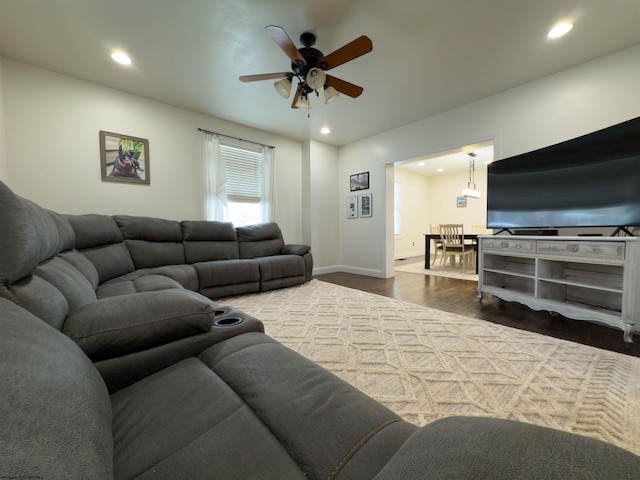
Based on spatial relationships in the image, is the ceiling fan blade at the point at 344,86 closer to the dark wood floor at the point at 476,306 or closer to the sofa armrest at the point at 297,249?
the sofa armrest at the point at 297,249

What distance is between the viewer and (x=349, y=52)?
1.96 metres

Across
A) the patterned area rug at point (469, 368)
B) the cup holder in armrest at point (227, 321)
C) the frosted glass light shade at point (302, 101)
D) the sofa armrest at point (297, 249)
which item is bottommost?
the patterned area rug at point (469, 368)

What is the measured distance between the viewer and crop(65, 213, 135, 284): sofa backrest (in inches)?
86.6

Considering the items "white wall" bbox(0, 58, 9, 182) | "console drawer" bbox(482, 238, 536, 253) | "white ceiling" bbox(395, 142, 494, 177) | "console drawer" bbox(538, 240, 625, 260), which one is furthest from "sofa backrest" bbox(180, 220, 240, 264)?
"white ceiling" bbox(395, 142, 494, 177)

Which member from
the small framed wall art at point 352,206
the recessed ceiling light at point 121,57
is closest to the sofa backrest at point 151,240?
the recessed ceiling light at point 121,57

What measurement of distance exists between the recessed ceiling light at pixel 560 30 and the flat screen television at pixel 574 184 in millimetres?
924

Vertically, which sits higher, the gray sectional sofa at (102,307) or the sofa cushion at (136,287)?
the gray sectional sofa at (102,307)

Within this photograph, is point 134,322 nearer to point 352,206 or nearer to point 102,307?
point 102,307

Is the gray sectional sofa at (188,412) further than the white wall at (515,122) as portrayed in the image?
No

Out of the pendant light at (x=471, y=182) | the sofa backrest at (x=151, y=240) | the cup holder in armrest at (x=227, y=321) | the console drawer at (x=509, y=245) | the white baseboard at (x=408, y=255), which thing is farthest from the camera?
the white baseboard at (x=408, y=255)

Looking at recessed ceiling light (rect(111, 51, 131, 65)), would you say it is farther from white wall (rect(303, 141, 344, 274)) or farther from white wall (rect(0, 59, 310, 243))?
white wall (rect(303, 141, 344, 274))

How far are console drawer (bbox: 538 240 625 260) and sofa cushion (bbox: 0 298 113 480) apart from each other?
3036 millimetres

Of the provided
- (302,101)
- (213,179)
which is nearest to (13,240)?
(302,101)

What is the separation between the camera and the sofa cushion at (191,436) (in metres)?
0.45
